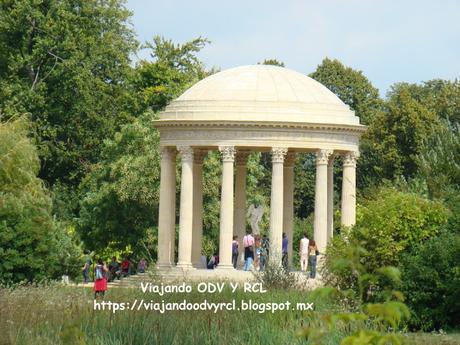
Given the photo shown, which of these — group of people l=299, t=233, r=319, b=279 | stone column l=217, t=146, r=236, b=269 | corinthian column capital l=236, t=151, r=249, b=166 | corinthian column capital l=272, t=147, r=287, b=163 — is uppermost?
corinthian column capital l=236, t=151, r=249, b=166

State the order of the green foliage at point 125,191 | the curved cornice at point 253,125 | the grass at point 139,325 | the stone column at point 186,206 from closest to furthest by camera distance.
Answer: the grass at point 139,325, the curved cornice at point 253,125, the stone column at point 186,206, the green foliage at point 125,191

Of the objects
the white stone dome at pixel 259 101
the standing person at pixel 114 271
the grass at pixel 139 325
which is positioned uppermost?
the white stone dome at pixel 259 101

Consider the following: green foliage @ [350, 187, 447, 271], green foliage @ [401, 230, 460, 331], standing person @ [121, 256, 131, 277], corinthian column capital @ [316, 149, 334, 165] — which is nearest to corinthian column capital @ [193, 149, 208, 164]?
corinthian column capital @ [316, 149, 334, 165]

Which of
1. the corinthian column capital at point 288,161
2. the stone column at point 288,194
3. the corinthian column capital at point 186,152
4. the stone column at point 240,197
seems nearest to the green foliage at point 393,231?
the corinthian column capital at point 186,152

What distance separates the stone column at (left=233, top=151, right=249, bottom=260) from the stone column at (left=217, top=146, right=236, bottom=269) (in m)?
5.06

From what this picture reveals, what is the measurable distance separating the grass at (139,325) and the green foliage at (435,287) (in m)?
9.96

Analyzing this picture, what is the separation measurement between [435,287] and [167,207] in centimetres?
2832

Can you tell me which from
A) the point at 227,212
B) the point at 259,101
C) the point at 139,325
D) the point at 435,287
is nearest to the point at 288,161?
the point at 259,101

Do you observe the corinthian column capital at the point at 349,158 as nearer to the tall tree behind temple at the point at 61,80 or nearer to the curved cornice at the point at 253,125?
the curved cornice at the point at 253,125

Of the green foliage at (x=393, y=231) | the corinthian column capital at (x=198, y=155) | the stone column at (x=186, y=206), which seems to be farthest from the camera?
the corinthian column capital at (x=198, y=155)

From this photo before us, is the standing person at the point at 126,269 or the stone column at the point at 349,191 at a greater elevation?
the stone column at the point at 349,191

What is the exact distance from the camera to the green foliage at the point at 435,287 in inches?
1929

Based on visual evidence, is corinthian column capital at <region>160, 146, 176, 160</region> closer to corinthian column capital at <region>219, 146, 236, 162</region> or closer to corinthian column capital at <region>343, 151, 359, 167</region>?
corinthian column capital at <region>219, 146, 236, 162</region>

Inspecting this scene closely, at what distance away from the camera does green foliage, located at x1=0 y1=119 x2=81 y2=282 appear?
2778 inches
